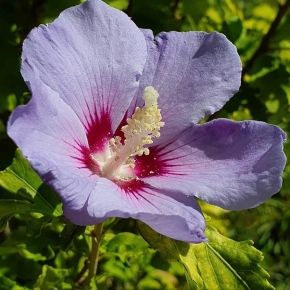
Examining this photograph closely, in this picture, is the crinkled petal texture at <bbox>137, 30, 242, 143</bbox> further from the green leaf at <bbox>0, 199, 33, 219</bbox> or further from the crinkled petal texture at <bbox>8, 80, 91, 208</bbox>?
the green leaf at <bbox>0, 199, 33, 219</bbox>

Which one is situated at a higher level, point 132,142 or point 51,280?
point 132,142

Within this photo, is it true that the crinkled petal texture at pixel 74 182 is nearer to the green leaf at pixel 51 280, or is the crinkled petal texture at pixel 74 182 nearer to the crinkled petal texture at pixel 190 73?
the crinkled petal texture at pixel 190 73

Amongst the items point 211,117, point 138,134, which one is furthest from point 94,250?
point 211,117

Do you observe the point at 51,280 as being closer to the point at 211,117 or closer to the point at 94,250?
the point at 94,250

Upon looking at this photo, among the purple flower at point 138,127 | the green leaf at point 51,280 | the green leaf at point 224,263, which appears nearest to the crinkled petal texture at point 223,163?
the purple flower at point 138,127

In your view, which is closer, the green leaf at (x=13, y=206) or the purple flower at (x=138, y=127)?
the purple flower at (x=138, y=127)
